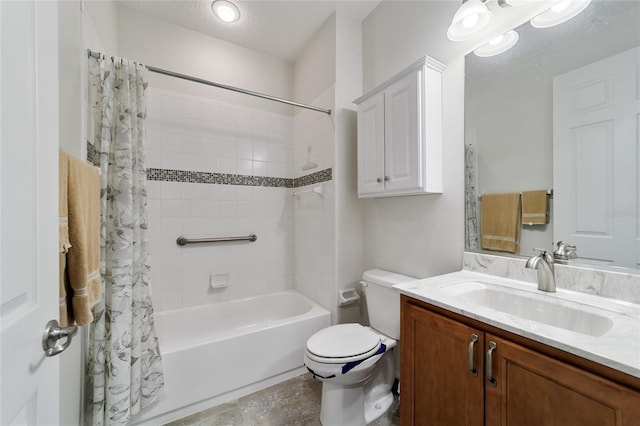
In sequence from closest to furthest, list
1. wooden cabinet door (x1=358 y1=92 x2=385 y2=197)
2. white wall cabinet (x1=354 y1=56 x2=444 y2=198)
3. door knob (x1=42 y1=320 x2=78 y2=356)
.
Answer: door knob (x1=42 y1=320 x2=78 y2=356) < white wall cabinet (x1=354 y1=56 x2=444 y2=198) < wooden cabinet door (x1=358 y1=92 x2=385 y2=197)

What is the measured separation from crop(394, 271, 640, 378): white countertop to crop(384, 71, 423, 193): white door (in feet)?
1.95

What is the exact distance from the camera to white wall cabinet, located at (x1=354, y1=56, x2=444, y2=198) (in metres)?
1.41

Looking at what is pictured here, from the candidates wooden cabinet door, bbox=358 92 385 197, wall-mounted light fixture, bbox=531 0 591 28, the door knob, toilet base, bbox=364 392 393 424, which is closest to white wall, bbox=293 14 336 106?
wooden cabinet door, bbox=358 92 385 197

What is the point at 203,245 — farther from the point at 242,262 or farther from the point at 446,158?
the point at 446,158

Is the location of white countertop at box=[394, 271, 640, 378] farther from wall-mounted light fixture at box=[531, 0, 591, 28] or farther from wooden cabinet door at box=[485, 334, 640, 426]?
wall-mounted light fixture at box=[531, 0, 591, 28]


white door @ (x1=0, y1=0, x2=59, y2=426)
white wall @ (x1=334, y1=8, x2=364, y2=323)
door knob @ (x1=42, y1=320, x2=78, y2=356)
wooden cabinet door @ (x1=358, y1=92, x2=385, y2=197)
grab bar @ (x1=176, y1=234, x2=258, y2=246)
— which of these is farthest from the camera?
grab bar @ (x1=176, y1=234, x2=258, y2=246)

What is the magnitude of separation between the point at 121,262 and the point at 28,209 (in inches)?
34.7

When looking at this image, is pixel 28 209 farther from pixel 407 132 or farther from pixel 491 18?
pixel 491 18

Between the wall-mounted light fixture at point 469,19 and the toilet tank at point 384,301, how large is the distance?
1.34 meters

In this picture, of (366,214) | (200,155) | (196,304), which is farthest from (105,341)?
(366,214)

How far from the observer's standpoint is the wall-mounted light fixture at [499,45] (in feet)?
3.94

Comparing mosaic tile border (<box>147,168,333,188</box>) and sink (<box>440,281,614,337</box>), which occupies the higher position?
mosaic tile border (<box>147,168,333,188</box>)

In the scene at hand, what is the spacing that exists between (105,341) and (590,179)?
7.30 ft

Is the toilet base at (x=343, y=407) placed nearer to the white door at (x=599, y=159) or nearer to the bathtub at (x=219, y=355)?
the bathtub at (x=219, y=355)
